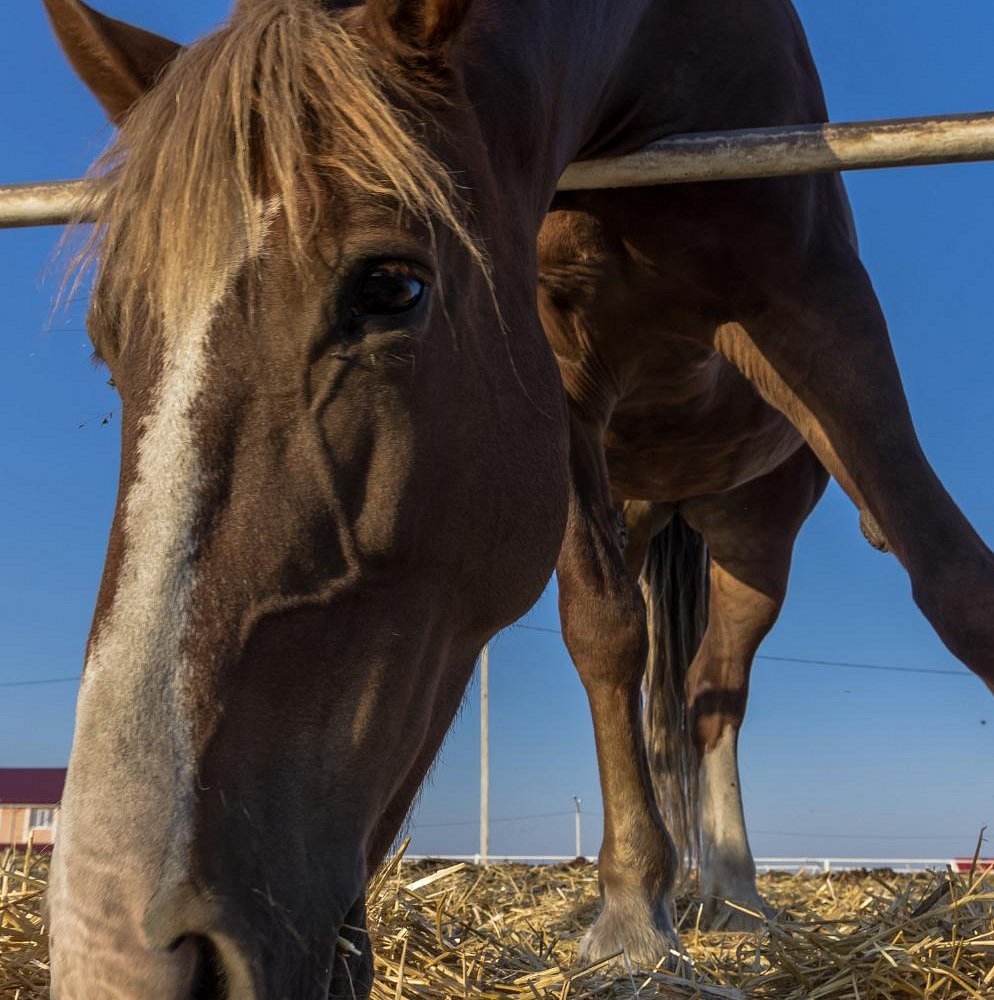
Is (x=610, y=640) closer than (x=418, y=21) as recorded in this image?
No

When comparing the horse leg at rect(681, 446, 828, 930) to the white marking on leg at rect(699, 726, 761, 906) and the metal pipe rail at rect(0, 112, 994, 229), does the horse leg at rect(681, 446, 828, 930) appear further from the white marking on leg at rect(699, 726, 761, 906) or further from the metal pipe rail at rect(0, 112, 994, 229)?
the metal pipe rail at rect(0, 112, 994, 229)

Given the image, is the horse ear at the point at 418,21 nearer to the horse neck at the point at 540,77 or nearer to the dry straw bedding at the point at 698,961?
the horse neck at the point at 540,77

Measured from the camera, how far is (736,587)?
5.36 metres

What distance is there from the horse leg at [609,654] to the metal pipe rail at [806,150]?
39.4 inches

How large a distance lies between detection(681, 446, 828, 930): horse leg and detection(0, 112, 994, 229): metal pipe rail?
2625mm

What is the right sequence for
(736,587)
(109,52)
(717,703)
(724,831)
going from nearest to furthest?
(109,52) → (724,831) → (717,703) → (736,587)

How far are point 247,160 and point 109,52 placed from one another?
689 mm

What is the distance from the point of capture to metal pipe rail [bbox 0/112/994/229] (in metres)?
2.67

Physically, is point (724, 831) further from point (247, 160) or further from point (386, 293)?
point (247, 160)

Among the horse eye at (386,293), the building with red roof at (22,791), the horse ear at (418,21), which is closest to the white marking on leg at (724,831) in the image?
the horse eye at (386,293)

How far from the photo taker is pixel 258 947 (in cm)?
142

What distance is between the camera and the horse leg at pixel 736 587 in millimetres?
5156

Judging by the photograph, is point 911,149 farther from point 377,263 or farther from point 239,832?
point 239,832

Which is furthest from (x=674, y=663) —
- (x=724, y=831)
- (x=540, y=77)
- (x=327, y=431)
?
(x=327, y=431)
